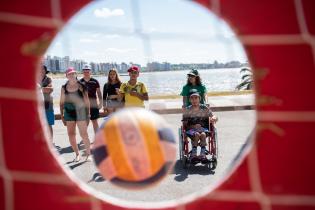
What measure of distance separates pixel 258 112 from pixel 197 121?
3.25m

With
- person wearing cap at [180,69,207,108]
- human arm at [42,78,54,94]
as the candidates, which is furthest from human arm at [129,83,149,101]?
human arm at [42,78,54,94]

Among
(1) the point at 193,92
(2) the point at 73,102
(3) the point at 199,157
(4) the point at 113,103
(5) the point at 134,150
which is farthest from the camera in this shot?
(4) the point at 113,103

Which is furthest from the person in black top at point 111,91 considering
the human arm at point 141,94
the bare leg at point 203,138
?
the bare leg at point 203,138

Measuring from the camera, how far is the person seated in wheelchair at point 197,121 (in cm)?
609

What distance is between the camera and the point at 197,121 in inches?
245

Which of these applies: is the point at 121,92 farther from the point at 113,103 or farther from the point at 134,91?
the point at 113,103

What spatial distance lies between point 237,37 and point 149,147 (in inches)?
38.1

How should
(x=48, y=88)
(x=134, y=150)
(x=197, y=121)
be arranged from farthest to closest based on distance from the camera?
1. (x=48, y=88)
2. (x=197, y=121)
3. (x=134, y=150)

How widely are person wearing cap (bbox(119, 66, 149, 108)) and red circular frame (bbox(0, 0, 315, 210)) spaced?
293cm

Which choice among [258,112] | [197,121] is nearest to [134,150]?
[258,112]

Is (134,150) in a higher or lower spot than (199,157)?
higher

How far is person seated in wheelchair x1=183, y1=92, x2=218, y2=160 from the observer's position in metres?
6.09

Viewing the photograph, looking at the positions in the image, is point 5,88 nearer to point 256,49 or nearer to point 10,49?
point 10,49

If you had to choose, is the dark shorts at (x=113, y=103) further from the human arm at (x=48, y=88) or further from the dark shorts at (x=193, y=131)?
the dark shorts at (x=193, y=131)
